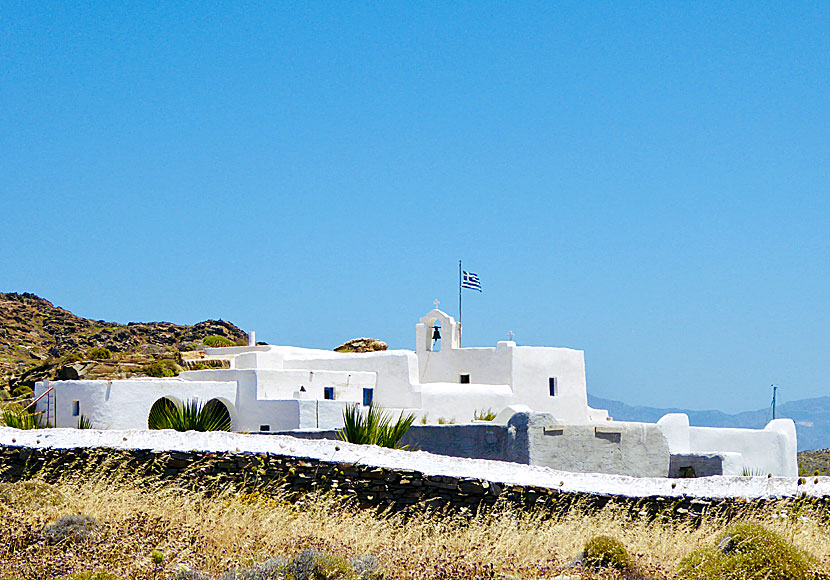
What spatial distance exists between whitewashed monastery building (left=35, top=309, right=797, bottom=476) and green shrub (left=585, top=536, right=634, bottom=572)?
830 centimetres

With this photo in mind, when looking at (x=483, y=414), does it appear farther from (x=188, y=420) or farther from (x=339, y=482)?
(x=339, y=482)

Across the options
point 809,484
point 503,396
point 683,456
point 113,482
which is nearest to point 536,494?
point 809,484

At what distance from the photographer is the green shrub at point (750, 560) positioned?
24.9ft

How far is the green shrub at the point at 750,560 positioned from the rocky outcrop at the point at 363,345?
116 feet

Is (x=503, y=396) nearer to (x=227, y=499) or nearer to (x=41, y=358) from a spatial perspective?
(x=227, y=499)

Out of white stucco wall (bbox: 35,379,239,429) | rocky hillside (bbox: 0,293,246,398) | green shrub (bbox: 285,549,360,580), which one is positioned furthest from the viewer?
rocky hillside (bbox: 0,293,246,398)

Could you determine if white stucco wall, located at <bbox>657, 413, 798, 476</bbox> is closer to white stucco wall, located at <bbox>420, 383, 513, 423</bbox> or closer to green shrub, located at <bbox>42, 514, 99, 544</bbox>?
white stucco wall, located at <bbox>420, 383, 513, 423</bbox>

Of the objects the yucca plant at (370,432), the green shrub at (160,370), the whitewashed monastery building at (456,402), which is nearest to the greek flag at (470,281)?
the whitewashed monastery building at (456,402)

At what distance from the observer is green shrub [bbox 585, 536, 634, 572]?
815cm

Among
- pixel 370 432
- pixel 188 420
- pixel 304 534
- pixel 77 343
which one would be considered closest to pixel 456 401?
pixel 188 420

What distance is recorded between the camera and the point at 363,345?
4359 centimetres

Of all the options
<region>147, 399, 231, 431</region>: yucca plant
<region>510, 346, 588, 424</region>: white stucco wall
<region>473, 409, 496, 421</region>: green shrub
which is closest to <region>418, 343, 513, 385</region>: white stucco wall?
<region>510, 346, 588, 424</region>: white stucco wall

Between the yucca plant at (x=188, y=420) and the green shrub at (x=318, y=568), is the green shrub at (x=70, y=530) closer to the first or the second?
the green shrub at (x=318, y=568)

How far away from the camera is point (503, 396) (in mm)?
32125
